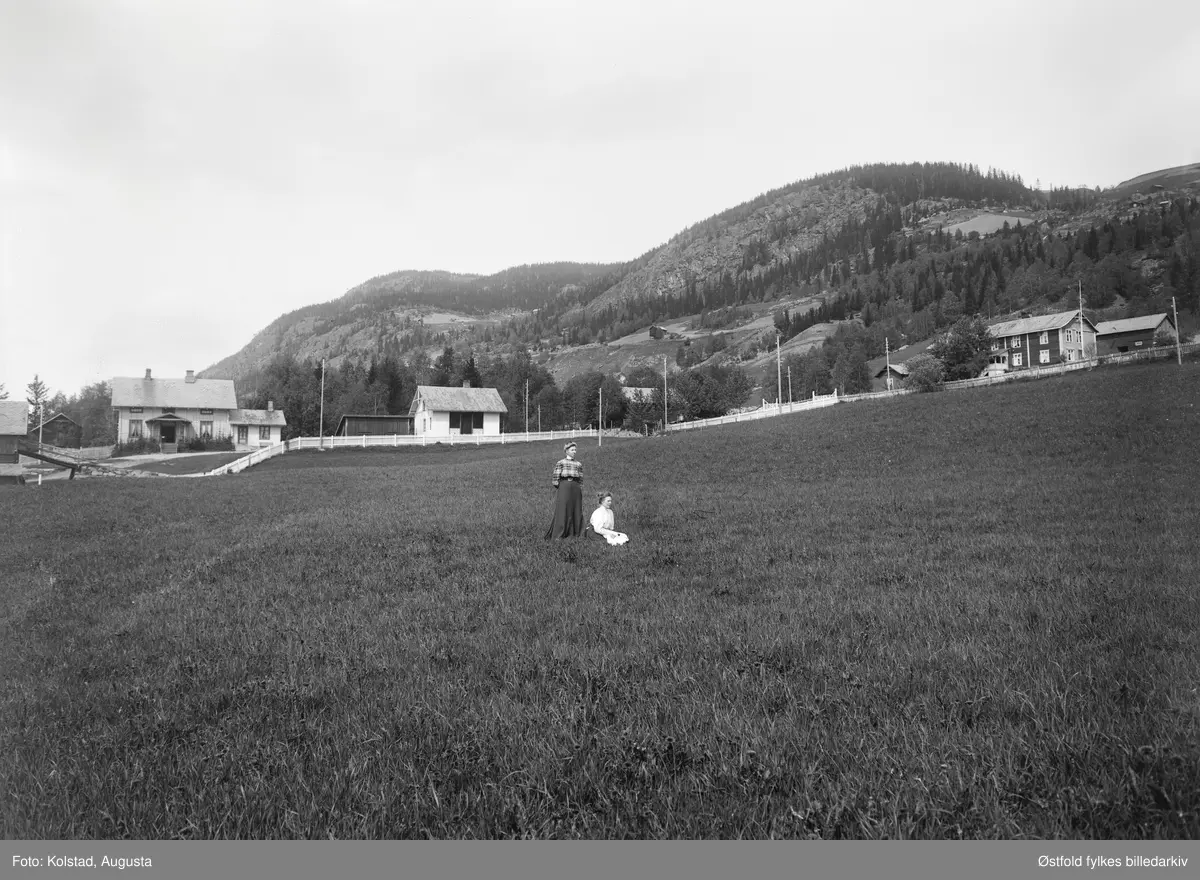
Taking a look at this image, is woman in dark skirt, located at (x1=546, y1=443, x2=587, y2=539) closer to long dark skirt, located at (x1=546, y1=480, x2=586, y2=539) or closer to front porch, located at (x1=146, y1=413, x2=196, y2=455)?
long dark skirt, located at (x1=546, y1=480, x2=586, y2=539)

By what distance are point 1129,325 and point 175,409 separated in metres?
133

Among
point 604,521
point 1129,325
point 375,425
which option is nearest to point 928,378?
point 1129,325

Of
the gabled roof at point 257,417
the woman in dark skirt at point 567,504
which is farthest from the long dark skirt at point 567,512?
the gabled roof at point 257,417

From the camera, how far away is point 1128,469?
64.1ft

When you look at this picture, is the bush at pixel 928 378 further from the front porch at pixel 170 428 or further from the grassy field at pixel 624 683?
the front porch at pixel 170 428

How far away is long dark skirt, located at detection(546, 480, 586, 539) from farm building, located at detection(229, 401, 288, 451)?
313ft

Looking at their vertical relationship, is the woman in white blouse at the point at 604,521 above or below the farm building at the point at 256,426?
below

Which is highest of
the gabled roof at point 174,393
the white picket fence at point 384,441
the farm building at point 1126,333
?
the farm building at point 1126,333

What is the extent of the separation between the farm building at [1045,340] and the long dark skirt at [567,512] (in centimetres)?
10507

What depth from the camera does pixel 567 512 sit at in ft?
43.8

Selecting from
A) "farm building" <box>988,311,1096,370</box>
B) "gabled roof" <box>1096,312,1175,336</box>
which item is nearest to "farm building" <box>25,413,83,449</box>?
"gabled roof" <box>1096,312,1175,336</box>

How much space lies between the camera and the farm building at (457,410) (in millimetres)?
84188

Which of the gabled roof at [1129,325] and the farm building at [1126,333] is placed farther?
the gabled roof at [1129,325]
